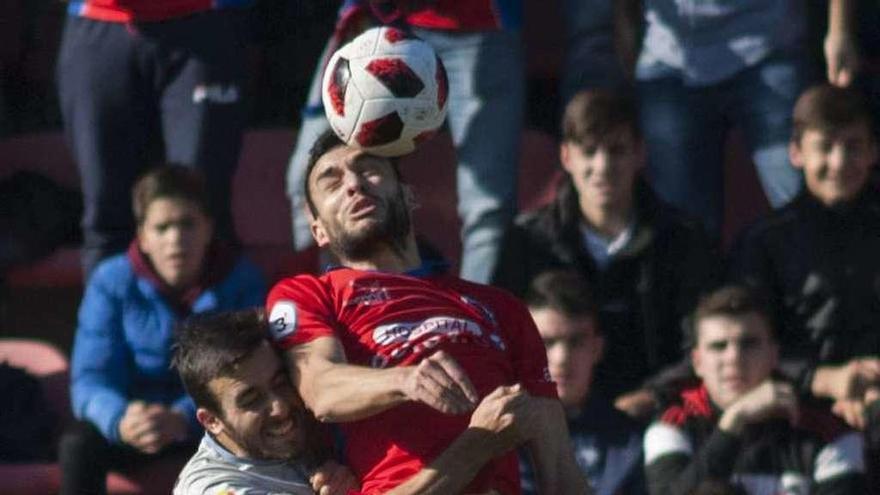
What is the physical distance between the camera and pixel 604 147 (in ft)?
25.2

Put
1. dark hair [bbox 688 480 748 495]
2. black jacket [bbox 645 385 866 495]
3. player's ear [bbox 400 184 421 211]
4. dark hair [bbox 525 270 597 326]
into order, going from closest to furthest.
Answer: player's ear [bbox 400 184 421 211] < dark hair [bbox 688 480 748 495] < black jacket [bbox 645 385 866 495] < dark hair [bbox 525 270 597 326]

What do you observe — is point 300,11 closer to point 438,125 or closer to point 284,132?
point 284,132

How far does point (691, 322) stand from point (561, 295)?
38 cm

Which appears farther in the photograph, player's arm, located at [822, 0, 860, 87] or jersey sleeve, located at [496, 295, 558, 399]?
player's arm, located at [822, 0, 860, 87]

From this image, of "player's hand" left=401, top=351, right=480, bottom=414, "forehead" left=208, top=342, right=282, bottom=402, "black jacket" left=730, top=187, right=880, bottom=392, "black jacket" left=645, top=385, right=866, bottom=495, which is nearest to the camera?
"player's hand" left=401, top=351, right=480, bottom=414

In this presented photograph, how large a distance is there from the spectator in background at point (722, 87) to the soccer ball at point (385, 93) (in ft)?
5.80

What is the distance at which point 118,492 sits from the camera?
7.63 m

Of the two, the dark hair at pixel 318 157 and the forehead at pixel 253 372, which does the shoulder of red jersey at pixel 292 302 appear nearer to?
the forehead at pixel 253 372

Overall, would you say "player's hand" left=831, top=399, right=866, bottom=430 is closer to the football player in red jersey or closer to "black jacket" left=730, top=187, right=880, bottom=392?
"black jacket" left=730, top=187, right=880, bottom=392

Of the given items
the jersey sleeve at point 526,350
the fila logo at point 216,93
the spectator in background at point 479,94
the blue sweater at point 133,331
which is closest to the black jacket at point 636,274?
the spectator in background at point 479,94

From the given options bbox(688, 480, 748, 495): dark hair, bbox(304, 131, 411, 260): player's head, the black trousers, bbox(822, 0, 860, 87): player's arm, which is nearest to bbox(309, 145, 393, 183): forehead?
bbox(304, 131, 411, 260): player's head

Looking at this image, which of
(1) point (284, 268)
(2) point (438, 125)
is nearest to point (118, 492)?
(1) point (284, 268)

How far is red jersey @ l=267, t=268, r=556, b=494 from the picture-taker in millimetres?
5582

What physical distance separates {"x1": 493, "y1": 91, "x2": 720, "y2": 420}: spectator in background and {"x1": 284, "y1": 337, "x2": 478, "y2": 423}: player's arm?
216 cm
